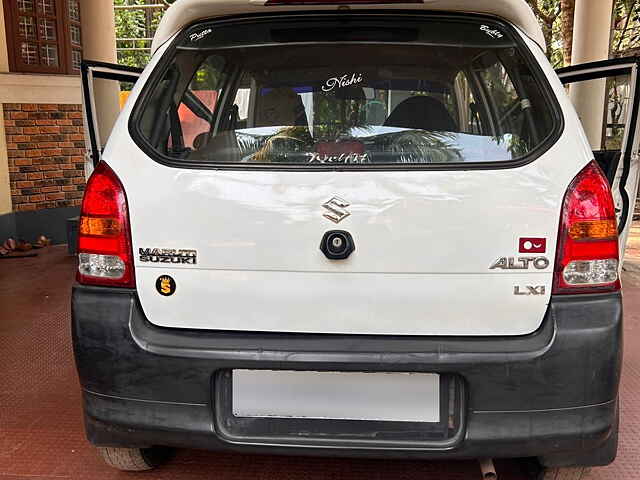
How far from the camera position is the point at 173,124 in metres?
2.26

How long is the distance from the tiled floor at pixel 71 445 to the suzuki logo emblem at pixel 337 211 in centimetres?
118

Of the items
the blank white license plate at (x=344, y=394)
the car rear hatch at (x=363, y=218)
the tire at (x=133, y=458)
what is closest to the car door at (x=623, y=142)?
the car rear hatch at (x=363, y=218)

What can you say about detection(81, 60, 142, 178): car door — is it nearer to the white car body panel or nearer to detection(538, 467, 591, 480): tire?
the white car body panel

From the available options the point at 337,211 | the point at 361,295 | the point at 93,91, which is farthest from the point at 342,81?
the point at 93,91

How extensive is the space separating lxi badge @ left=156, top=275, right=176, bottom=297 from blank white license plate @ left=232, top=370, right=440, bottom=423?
0.31m

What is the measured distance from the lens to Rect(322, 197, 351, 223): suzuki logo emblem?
1942mm

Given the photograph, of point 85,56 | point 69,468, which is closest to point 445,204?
point 69,468

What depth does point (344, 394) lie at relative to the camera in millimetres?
1952

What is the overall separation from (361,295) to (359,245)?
150mm

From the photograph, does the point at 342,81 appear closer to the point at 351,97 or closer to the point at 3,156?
the point at 351,97

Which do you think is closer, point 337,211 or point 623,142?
point 337,211

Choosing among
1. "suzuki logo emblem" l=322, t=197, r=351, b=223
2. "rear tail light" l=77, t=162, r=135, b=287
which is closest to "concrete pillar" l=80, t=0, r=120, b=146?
"rear tail light" l=77, t=162, r=135, b=287

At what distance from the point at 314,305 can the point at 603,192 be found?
3.06 ft

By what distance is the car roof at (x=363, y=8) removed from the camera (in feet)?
6.99
